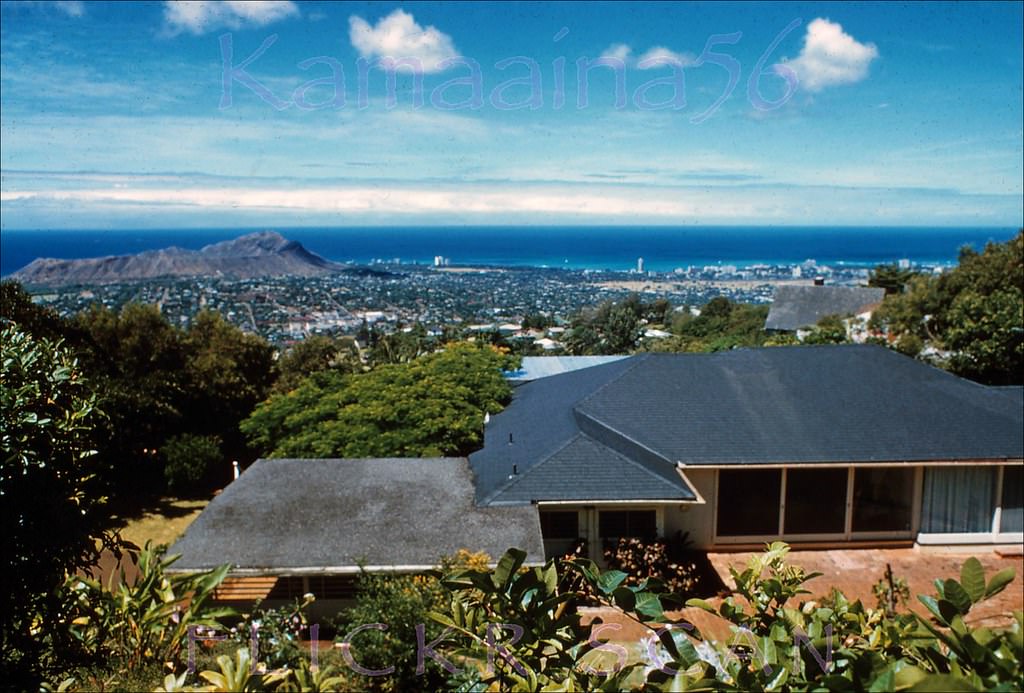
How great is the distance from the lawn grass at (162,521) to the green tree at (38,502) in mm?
14046

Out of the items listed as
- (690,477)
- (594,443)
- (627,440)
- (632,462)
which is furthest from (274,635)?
(690,477)

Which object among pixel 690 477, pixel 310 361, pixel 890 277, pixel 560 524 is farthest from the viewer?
pixel 890 277

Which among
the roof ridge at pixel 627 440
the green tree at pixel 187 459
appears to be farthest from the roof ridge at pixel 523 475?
the green tree at pixel 187 459

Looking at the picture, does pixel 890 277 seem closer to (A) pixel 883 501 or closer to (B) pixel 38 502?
(A) pixel 883 501

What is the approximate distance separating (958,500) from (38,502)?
15.8 meters

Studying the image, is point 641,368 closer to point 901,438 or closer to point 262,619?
point 901,438

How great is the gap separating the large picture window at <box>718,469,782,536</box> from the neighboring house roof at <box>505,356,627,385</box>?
7.93 m

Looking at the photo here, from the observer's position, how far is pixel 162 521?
63.1 ft

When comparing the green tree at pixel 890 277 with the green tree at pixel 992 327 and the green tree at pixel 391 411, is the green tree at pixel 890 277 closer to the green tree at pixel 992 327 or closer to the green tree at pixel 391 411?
the green tree at pixel 992 327

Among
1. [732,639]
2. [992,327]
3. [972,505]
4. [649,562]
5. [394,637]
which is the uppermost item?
[732,639]

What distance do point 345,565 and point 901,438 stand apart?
423 inches

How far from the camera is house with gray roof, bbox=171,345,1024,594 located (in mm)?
12195

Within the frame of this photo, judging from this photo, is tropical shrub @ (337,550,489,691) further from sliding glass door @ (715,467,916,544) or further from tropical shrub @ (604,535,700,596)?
sliding glass door @ (715,467,916,544)

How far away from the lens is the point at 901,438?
14539 millimetres
